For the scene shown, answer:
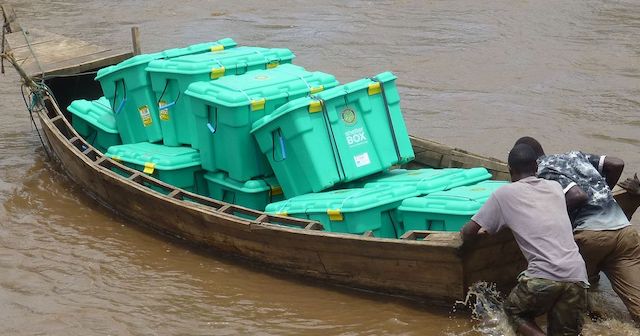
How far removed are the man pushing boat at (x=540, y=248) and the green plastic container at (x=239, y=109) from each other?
9.15 ft

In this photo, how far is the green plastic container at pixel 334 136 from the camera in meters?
7.92

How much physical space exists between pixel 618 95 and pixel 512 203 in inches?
358

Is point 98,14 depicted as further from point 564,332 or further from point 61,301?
point 564,332

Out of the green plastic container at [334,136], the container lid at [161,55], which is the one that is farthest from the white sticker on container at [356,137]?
the container lid at [161,55]

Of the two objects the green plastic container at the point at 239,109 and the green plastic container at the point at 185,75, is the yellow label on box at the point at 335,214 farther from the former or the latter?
the green plastic container at the point at 185,75

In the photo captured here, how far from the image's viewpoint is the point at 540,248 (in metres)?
5.87

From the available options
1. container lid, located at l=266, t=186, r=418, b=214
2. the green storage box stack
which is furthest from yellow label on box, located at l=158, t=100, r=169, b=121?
container lid, located at l=266, t=186, r=418, b=214

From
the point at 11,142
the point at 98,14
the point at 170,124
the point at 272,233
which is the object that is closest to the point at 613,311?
the point at 272,233

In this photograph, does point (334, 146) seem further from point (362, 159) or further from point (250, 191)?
point (250, 191)

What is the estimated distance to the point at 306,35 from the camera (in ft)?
62.5

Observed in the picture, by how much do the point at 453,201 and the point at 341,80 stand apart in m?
8.74

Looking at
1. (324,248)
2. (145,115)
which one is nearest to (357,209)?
(324,248)

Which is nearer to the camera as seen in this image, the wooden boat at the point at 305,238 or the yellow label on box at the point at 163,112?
the wooden boat at the point at 305,238

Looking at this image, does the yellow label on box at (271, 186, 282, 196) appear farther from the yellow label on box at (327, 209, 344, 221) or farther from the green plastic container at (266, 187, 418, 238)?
the yellow label on box at (327, 209, 344, 221)
